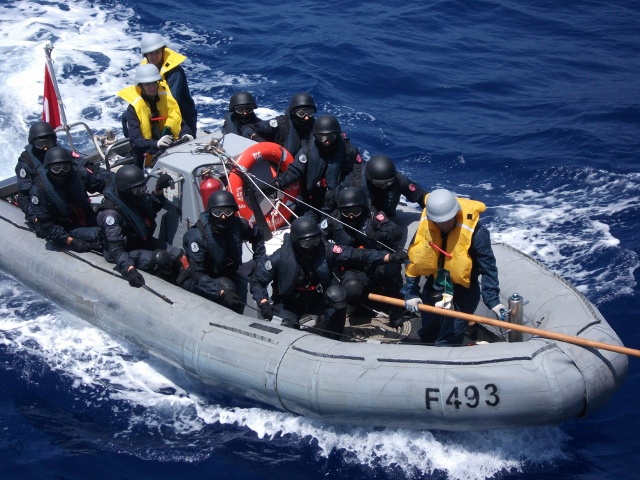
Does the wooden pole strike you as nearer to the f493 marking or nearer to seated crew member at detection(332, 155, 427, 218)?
the f493 marking

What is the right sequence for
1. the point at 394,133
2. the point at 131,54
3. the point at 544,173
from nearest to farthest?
the point at 544,173 < the point at 394,133 < the point at 131,54

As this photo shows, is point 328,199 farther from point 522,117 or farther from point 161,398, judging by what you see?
point 522,117

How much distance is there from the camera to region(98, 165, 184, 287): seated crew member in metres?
7.62

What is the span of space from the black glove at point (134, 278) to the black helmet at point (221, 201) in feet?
3.10

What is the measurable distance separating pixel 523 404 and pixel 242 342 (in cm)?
225

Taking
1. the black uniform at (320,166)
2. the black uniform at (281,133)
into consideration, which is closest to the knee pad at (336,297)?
the black uniform at (320,166)

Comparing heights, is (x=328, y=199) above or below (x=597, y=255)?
above

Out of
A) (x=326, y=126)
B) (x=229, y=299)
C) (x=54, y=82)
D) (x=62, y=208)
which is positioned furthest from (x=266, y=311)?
(x=54, y=82)

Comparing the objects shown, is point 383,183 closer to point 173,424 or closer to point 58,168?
point 173,424

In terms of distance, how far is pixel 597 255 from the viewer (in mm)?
9406

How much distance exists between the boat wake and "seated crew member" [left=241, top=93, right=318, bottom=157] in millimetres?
2474

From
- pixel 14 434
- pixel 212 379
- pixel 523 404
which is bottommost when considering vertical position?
pixel 14 434

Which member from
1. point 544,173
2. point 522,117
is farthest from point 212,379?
point 522,117

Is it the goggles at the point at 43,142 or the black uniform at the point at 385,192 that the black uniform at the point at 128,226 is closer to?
the goggles at the point at 43,142
